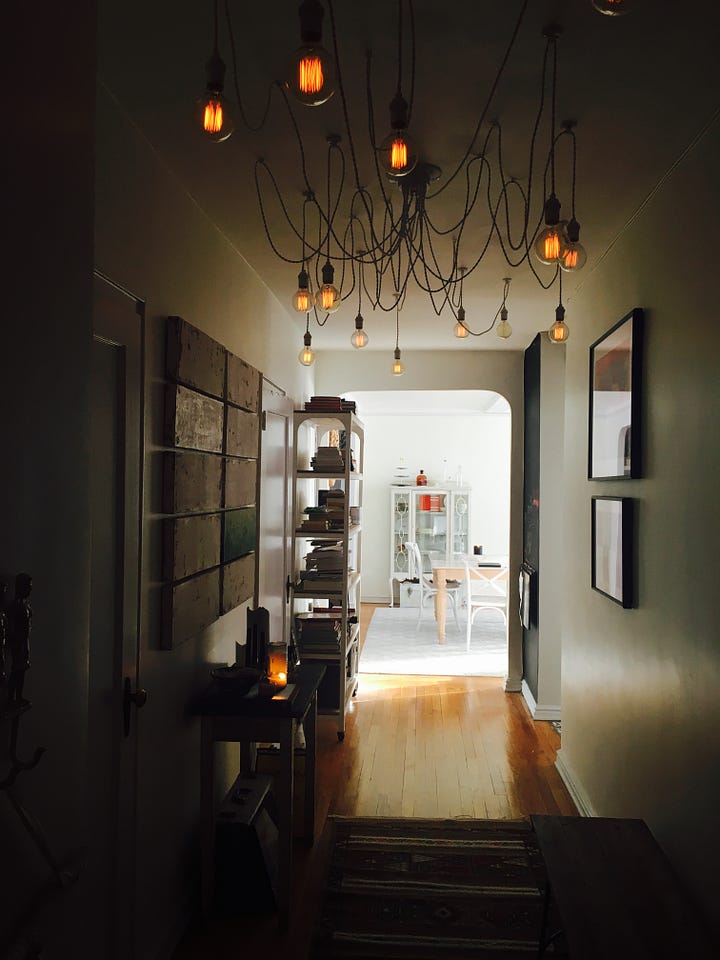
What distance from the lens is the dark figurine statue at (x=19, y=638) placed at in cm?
102

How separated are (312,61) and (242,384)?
2.47 meters

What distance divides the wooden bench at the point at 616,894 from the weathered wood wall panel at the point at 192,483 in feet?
5.24

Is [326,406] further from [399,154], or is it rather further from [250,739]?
[399,154]

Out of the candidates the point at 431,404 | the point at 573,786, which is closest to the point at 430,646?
the point at 431,404

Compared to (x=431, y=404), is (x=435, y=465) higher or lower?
lower

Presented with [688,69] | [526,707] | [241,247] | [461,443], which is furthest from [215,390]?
[461,443]

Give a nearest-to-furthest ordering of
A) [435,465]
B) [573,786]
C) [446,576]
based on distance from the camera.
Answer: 1. [573,786]
2. [446,576]
3. [435,465]

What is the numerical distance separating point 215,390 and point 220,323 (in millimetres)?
376

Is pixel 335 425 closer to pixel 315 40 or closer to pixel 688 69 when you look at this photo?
pixel 688 69

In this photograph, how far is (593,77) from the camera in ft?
6.40

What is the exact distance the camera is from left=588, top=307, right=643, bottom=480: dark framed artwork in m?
2.91

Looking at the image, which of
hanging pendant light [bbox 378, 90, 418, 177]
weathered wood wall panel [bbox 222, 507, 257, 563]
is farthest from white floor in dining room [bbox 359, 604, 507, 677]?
hanging pendant light [bbox 378, 90, 418, 177]

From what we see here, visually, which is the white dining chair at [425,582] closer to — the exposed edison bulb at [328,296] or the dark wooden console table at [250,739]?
the dark wooden console table at [250,739]

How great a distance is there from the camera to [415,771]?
4250mm
